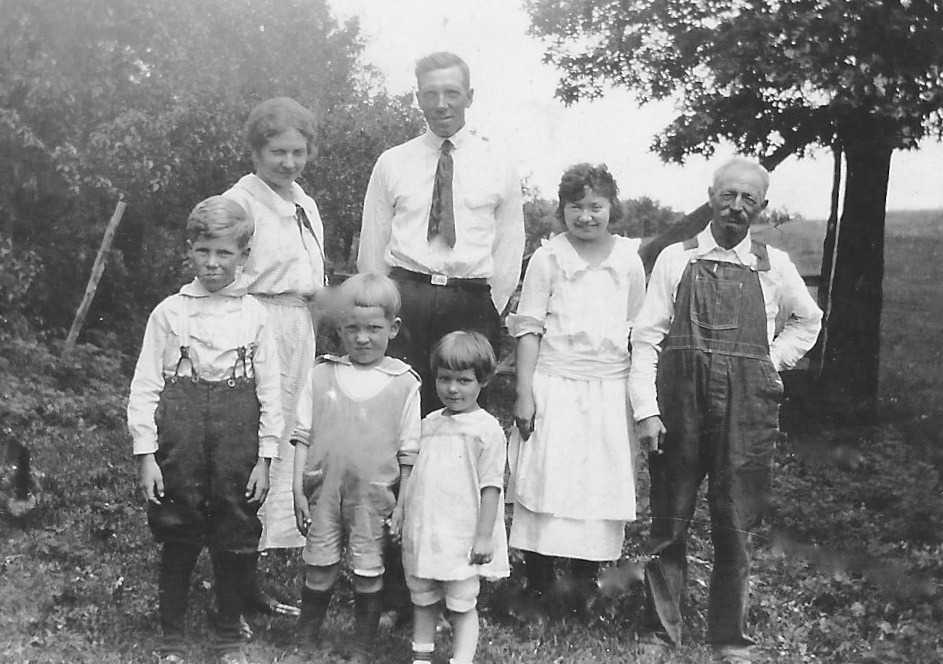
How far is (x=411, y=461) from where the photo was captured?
3.36 m

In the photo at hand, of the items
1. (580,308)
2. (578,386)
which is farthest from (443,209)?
(578,386)

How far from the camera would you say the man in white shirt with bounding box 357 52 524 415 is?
12.8 feet

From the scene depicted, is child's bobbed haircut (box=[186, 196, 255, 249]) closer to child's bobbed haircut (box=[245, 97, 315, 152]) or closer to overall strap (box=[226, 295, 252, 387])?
overall strap (box=[226, 295, 252, 387])

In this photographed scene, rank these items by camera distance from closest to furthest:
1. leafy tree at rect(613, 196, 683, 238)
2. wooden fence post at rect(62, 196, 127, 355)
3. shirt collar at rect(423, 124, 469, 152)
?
shirt collar at rect(423, 124, 469, 152) < leafy tree at rect(613, 196, 683, 238) < wooden fence post at rect(62, 196, 127, 355)

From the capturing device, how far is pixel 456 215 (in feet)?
13.0

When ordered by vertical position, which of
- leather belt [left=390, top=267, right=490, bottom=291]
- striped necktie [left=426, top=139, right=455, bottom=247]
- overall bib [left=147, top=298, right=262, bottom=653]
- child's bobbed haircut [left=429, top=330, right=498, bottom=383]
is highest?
striped necktie [left=426, top=139, right=455, bottom=247]

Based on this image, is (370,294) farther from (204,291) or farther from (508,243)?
(508,243)

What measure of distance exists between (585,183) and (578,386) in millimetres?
854

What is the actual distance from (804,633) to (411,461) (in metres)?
2.24

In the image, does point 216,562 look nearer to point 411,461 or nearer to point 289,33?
point 411,461

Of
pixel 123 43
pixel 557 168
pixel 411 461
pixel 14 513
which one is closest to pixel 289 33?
pixel 123 43

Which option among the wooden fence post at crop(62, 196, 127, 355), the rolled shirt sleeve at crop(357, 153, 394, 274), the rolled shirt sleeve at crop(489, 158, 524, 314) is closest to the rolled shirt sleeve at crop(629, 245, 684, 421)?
the rolled shirt sleeve at crop(489, 158, 524, 314)

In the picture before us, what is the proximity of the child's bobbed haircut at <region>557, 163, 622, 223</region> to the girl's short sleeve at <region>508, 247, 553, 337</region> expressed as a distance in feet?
0.90

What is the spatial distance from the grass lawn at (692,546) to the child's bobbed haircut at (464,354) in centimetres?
119
